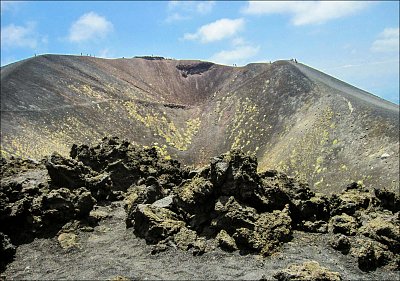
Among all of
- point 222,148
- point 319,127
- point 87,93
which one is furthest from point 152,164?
point 87,93

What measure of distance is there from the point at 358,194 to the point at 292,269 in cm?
1428

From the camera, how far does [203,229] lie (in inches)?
812

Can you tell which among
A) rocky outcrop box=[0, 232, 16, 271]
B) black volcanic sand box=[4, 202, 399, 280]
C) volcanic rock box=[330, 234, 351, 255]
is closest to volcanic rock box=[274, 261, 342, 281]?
black volcanic sand box=[4, 202, 399, 280]

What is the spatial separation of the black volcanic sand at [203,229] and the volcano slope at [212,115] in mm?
27818

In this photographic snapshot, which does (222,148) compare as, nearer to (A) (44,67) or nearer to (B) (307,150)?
(B) (307,150)

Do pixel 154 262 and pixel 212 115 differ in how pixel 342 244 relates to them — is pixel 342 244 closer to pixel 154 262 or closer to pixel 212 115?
pixel 154 262

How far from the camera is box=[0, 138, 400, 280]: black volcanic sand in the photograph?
17.5m

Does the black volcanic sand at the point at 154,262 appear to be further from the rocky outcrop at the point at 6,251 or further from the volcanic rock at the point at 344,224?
the volcanic rock at the point at 344,224

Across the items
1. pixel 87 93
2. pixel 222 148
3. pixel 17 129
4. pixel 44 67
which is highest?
pixel 44 67

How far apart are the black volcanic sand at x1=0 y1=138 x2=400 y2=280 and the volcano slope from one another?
27818 mm

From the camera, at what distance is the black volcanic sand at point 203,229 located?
17500 millimetres

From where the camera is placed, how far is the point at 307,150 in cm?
6506

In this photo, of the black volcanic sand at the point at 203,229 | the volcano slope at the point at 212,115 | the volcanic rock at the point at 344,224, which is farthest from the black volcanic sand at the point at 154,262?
the volcano slope at the point at 212,115

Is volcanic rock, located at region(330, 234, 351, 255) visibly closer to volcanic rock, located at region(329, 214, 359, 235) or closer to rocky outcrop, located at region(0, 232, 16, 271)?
volcanic rock, located at region(329, 214, 359, 235)
